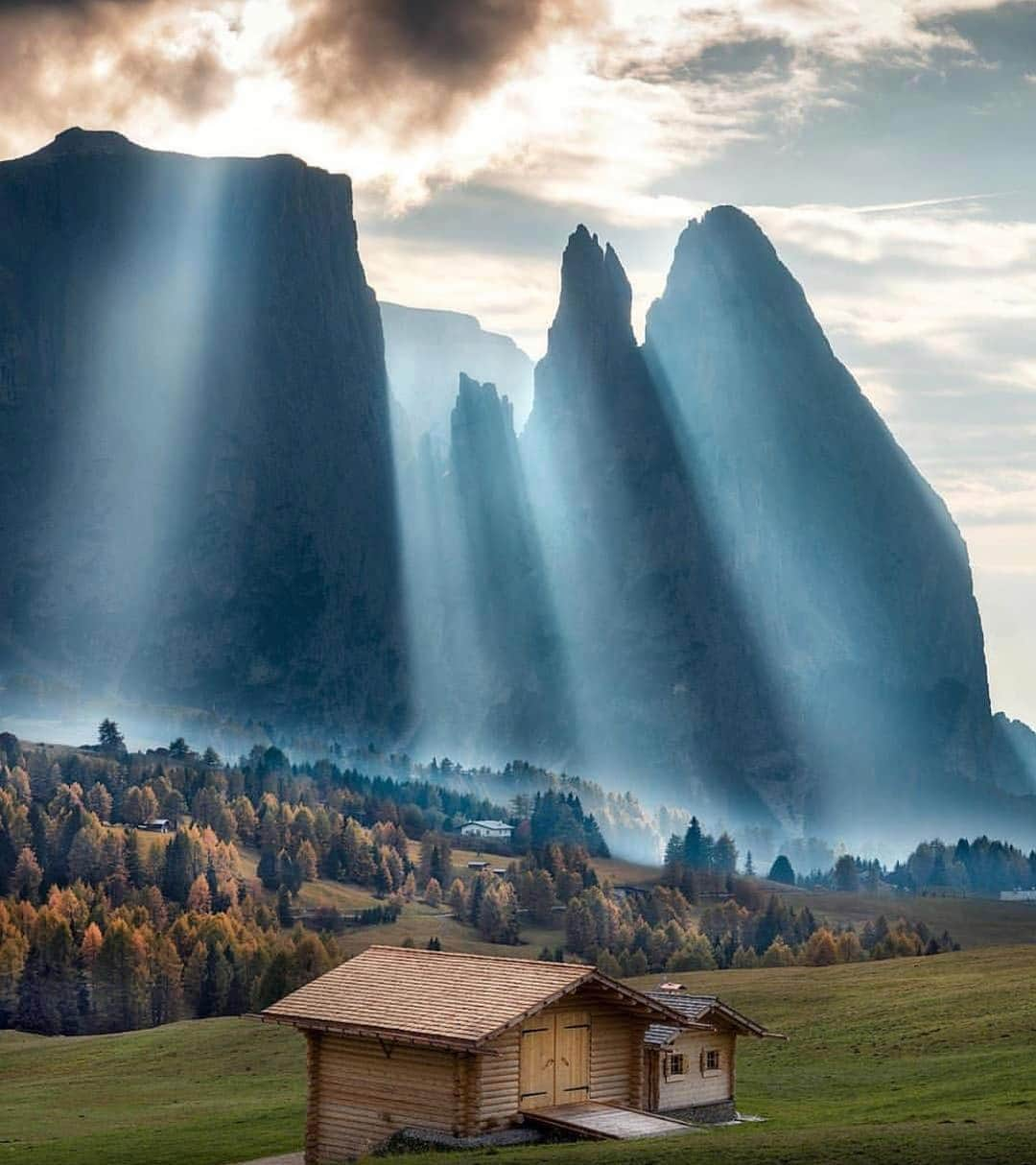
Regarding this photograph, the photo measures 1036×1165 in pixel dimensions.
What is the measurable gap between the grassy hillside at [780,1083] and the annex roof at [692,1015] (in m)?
2.61

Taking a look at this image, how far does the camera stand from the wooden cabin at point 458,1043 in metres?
41.3

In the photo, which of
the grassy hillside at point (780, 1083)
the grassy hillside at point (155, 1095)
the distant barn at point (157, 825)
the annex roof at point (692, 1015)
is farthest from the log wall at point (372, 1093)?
the distant barn at point (157, 825)

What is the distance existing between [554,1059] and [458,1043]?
13.8 feet

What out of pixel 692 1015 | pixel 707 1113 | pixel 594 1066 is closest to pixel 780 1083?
pixel 707 1113

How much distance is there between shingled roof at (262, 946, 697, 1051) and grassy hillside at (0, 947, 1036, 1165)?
3.39 m

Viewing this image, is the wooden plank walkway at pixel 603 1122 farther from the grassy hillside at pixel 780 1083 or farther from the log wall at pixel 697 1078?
the log wall at pixel 697 1078

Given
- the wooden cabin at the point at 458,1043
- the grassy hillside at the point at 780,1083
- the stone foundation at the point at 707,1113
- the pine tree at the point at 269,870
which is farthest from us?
the pine tree at the point at 269,870

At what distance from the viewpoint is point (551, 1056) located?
43.7m

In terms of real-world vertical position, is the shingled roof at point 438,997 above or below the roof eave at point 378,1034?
above

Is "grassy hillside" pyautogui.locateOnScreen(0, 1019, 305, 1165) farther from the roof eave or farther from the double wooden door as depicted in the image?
the double wooden door

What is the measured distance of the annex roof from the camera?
48.2 metres

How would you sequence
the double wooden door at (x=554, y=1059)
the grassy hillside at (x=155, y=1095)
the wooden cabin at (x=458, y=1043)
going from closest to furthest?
the wooden cabin at (x=458, y=1043)
the double wooden door at (x=554, y=1059)
the grassy hillside at (x=155, y=1095)

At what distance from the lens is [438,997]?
143 feet


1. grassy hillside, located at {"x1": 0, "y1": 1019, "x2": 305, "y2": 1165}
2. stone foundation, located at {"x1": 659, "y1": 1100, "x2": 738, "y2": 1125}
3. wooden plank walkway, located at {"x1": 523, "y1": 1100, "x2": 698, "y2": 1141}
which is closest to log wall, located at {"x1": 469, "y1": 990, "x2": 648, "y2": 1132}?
wooden plank walkway, located at {"x1": 523, "y1": 1100, "x2": 698, "y2": 1141}
